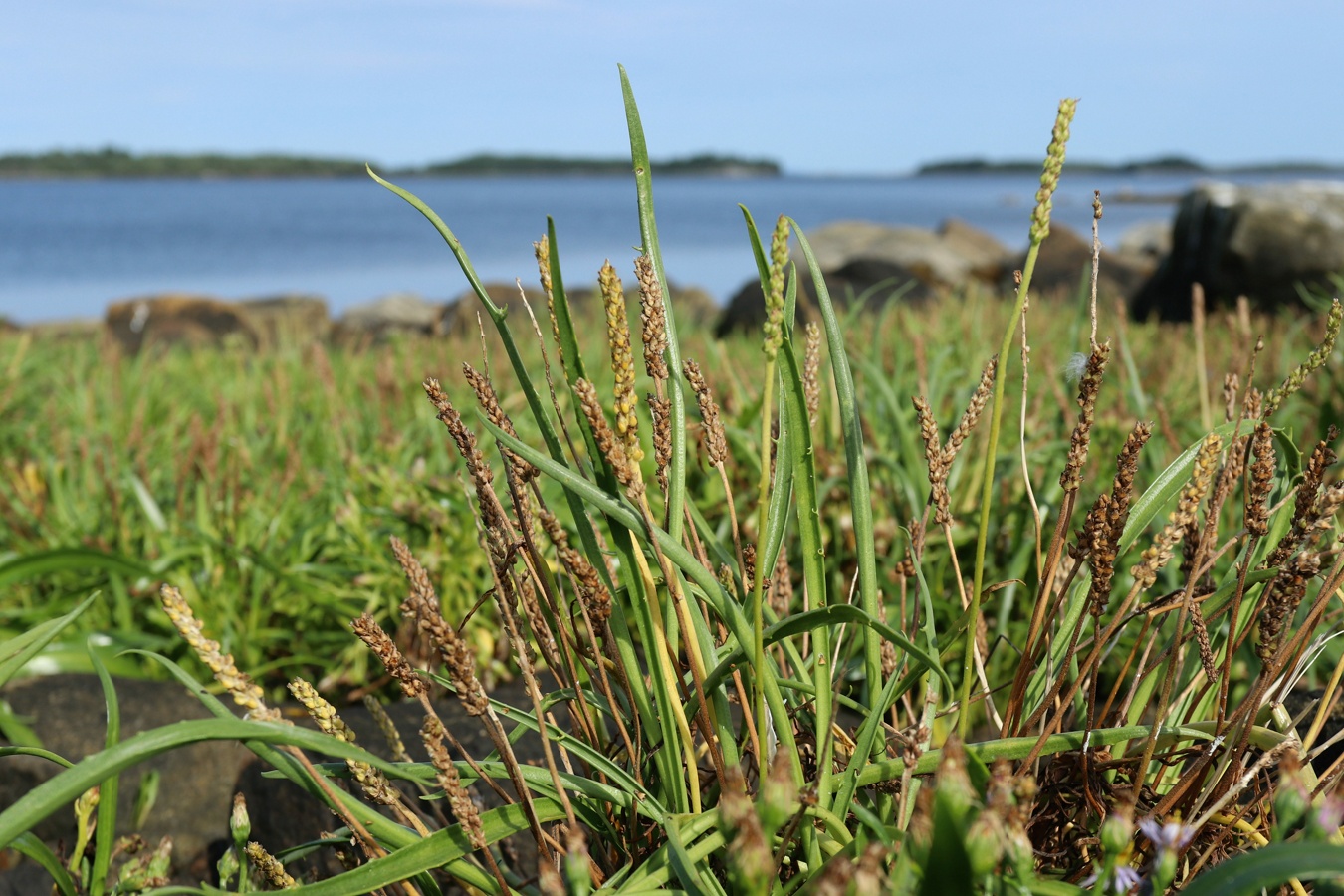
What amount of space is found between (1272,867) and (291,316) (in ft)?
32.2

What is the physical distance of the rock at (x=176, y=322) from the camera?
10422mm

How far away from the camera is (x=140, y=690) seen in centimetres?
252

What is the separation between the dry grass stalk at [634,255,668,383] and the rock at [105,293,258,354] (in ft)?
29.5

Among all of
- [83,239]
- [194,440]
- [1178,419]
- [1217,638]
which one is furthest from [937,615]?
[83,239]

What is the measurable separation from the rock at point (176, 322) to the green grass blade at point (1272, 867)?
951 centimetres

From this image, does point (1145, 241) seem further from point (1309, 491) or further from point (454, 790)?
point (454, 790)

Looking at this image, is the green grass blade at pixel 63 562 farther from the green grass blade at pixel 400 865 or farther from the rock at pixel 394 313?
the rock at pixel 394 313

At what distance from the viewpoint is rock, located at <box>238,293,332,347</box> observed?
7.86m

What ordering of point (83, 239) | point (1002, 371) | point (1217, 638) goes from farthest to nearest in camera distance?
point (83, 239) → point (1217, 638) → point (1002, 371)

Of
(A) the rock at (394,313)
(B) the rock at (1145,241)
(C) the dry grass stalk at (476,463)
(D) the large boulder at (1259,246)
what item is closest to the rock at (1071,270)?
(D) the large boulder at (1259,246)

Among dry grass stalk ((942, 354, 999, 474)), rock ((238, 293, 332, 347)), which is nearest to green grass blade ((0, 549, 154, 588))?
dry grass stalk ((942, 354, 999, 474))

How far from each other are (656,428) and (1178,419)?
8.80 ft

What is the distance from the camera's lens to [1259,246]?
9922mm

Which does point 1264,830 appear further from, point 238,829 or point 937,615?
point 937,615
